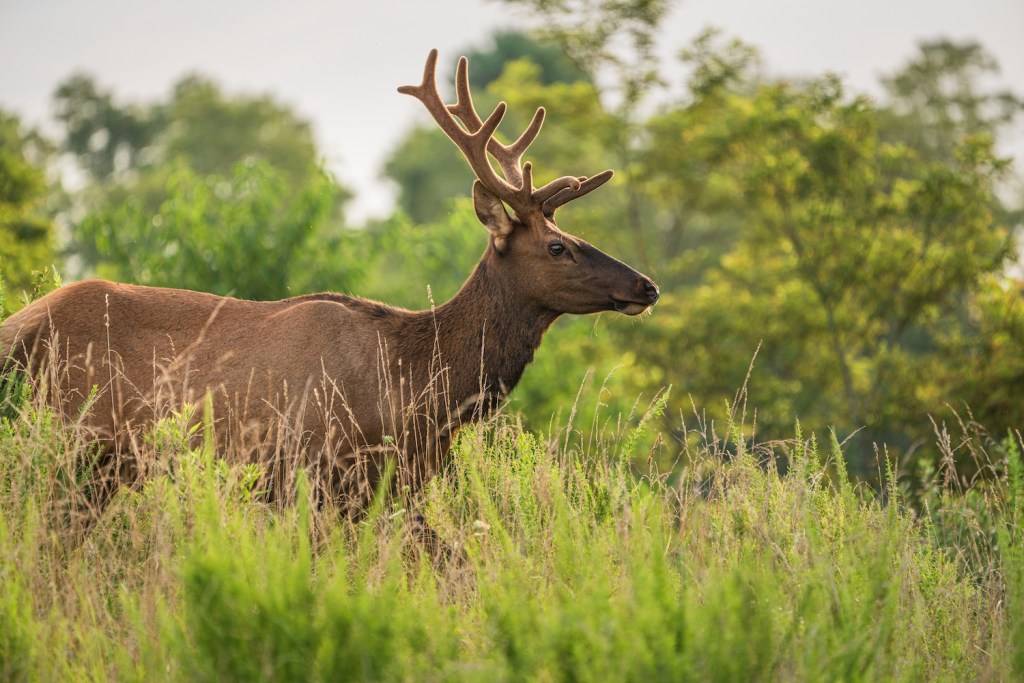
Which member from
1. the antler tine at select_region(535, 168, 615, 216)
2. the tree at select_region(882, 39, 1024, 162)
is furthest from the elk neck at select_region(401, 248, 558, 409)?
the tree at select_region(882, 39, 1024, 162)

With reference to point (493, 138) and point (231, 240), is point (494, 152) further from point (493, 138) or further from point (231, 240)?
point (231, 240)

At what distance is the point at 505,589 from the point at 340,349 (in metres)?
2.75

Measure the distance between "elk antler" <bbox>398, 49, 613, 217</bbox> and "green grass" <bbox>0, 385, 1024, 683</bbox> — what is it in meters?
2.02

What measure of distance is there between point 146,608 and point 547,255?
384 centimetres

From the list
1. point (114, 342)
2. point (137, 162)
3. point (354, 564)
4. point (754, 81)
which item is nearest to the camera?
point (354, 564)

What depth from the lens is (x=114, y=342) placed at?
6.91 meters

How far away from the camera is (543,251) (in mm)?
7613

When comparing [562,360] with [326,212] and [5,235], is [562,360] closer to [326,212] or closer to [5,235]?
[326,212]

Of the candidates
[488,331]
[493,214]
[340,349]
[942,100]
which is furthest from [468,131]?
[942,100]

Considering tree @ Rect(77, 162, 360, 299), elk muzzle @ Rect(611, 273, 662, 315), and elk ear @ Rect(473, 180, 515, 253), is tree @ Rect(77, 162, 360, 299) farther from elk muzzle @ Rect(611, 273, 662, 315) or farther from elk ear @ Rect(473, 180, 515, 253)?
elk muzzle @ Rect(611, 273, 662, 315)

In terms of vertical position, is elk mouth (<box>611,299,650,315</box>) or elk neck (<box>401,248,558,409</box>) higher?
elk mouth (<box>611,299,650,315</box>)

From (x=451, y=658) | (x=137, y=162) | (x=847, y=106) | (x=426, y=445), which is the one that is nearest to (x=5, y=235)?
(x=847, y=106)

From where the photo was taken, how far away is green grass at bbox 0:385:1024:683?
3982 millimetres

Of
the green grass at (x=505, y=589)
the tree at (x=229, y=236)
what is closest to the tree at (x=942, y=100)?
the tree at (x=229, y=236)
